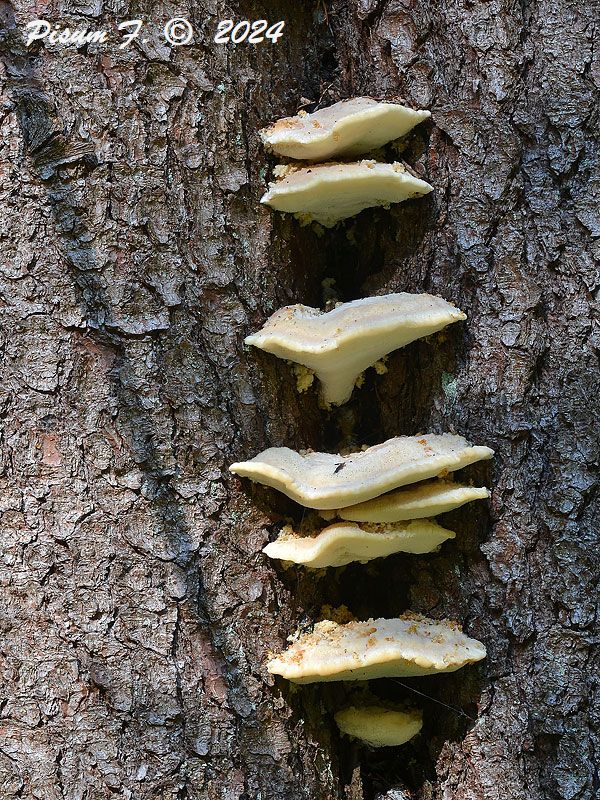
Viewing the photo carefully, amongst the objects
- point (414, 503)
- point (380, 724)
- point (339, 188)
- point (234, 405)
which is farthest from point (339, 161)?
point (380, 724)

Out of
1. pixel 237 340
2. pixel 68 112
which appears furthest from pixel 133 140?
pixel 237 340

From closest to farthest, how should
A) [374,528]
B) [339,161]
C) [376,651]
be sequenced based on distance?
1. [376,651]
2. [374,528]
3. [339,161]

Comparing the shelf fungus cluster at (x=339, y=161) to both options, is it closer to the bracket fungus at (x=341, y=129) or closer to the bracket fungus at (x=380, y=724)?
the bracket fungus at (x=341, y=129)

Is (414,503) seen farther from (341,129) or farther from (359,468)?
(341,129)

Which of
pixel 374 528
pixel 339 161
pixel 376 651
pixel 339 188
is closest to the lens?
pixel 376 651

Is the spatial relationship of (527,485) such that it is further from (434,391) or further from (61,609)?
(61,609)

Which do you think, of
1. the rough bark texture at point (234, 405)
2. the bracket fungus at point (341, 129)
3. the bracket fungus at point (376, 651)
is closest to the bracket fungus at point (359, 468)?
the rough bark texture at point (234, 405)
